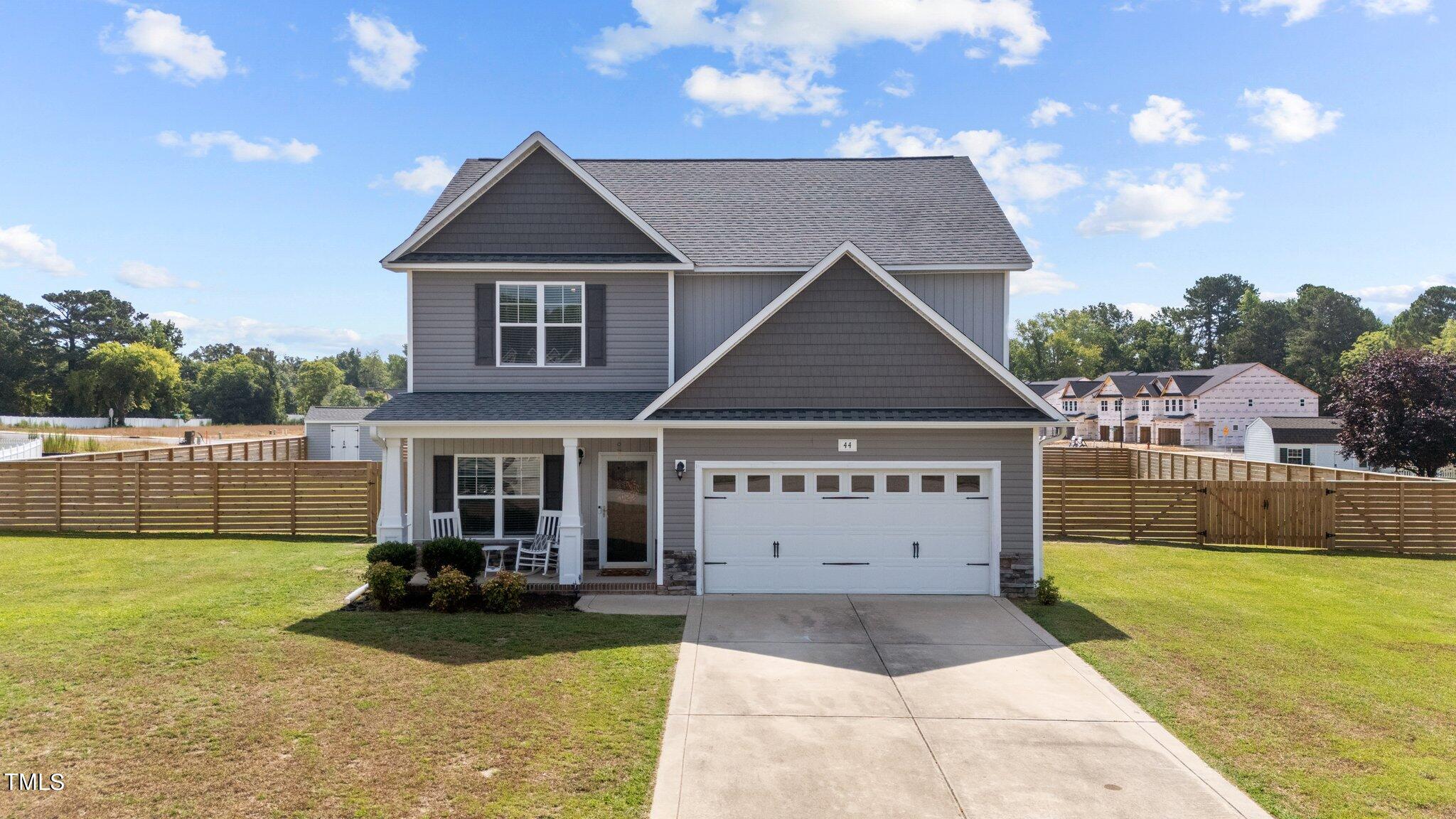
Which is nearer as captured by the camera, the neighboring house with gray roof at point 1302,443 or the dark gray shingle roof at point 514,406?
the dark gray shingle roof at point 514,406

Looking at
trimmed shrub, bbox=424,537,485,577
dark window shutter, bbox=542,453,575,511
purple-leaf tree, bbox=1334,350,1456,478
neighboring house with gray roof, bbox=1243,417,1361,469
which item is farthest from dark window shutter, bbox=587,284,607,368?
neighboring house with gray roof, bbox=1243,417,1361,469

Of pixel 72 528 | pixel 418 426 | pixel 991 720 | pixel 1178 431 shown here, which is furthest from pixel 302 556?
pixel 1178 431

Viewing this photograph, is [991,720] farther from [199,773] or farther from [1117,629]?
[199,773]

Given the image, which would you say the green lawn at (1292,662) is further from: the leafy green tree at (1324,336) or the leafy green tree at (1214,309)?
the leafy green tree at (1214,309)

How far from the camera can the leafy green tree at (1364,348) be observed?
238 ft

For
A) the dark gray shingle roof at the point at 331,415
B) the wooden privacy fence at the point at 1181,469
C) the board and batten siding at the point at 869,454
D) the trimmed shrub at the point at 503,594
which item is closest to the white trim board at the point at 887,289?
the board and batten siding at the point at 869,454

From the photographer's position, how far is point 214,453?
2716 cm

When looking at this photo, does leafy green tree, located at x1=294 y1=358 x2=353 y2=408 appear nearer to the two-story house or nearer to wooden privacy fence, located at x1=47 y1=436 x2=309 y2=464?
wooden privacy fence, located at x1=47 y1=436 x2=309 y2=464

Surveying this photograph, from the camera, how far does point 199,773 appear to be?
5.91 meters

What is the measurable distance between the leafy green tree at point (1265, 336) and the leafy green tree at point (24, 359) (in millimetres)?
131760

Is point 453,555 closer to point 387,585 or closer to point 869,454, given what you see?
point 387,585

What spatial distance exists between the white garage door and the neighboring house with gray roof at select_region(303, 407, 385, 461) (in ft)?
93.8

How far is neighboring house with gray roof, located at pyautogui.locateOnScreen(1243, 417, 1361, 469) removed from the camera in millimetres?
37281

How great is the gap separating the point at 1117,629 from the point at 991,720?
4.13m
